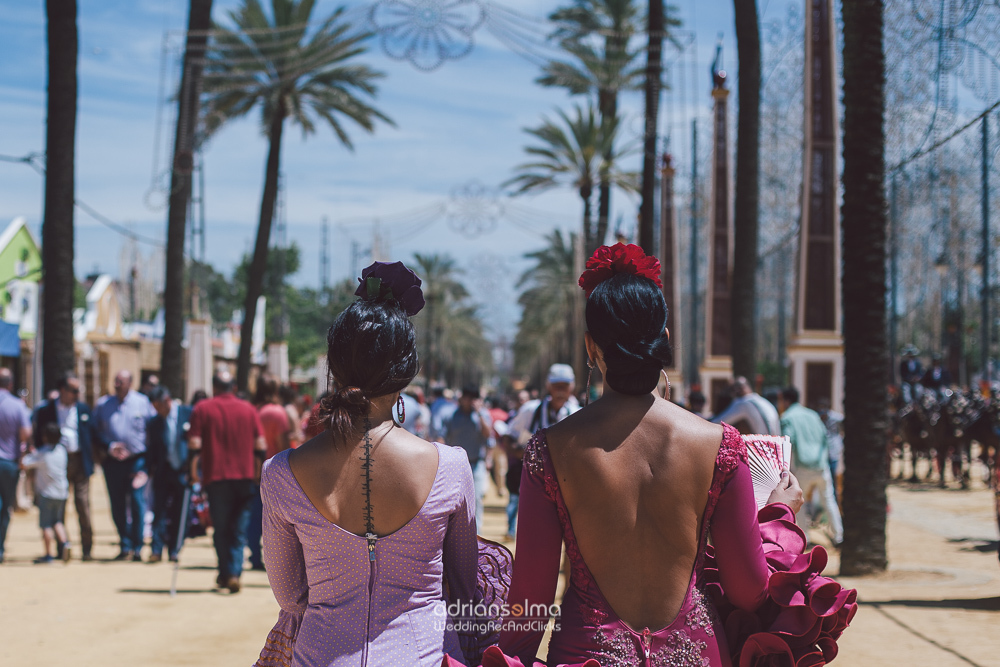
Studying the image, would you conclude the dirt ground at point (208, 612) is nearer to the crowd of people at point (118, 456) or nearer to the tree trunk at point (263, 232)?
the crowd of people at point (118, 456)

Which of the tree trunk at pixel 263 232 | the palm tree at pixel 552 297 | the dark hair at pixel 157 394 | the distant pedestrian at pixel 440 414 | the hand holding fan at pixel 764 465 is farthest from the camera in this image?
the palm tree at pixel 552 297

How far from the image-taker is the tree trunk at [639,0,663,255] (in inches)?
798

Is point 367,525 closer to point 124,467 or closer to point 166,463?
point 166,463

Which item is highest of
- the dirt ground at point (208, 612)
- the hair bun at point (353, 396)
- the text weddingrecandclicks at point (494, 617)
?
the hair bun at point (353, 396)

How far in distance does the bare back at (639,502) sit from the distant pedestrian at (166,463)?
9.42m

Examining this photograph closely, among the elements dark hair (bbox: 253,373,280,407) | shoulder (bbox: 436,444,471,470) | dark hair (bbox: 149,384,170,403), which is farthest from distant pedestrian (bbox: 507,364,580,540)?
shoulder (bbox: 436,444,471,470)

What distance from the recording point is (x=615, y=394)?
8.75 feet

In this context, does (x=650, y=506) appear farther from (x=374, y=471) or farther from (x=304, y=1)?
(x=304, y=1)

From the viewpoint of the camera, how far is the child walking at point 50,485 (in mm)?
10797

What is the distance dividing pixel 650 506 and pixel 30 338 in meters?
28.9

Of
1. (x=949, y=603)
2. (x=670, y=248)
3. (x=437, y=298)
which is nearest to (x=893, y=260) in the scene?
(x=670, y=248)

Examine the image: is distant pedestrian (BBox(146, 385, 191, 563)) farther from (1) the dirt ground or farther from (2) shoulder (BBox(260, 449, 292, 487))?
(2) shoulder (BBox(260, 449, 292, 487))

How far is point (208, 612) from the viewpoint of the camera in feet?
27.0

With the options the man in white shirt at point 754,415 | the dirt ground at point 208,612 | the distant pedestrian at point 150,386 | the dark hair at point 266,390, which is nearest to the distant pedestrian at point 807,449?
the dirt ground at point 208,612
